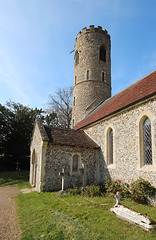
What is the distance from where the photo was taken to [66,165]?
10.6 m

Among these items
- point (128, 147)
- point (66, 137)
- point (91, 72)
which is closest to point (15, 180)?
point (66, 137)

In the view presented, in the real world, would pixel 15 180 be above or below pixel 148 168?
below

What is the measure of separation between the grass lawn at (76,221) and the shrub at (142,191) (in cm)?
36

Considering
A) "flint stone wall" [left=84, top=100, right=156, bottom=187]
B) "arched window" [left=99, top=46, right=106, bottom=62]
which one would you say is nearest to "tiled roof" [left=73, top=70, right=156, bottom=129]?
"flint stone wall" [left=84, top=100, right=156, bottom=187]

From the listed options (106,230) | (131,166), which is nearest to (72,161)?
(131,166)

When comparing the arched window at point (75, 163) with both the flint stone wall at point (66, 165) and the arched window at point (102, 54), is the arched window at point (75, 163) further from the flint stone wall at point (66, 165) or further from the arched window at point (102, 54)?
the arched window at point (102, 54)

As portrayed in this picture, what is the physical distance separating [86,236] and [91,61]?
19.5 metres

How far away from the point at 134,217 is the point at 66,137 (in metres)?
7.37

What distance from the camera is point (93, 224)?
5062 mm

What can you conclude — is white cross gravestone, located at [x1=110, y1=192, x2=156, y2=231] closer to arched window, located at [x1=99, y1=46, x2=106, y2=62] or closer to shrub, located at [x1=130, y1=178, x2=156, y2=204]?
shrub, located at [x1=130, y1=178, x2=156, y2=204]

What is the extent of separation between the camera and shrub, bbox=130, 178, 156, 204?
7.07m

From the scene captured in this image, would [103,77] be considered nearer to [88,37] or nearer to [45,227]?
[88,37]

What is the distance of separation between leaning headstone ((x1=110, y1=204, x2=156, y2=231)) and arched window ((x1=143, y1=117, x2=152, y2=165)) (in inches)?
113

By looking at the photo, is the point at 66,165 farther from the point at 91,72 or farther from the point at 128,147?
the point at 91,72
